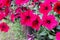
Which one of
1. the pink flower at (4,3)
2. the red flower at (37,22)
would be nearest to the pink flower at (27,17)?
the red flower at (37,22)

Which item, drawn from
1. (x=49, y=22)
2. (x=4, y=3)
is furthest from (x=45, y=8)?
(x=4, y=3)

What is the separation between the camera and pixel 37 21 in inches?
64.4

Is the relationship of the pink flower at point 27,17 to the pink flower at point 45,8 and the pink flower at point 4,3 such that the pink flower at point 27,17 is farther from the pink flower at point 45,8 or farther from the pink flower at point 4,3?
the pink flower at point 4,3

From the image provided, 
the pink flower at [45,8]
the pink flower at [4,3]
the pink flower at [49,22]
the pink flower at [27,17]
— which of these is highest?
the pink flower at [4,3]

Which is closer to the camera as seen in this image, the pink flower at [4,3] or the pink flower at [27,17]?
the pink flower at [27,17]

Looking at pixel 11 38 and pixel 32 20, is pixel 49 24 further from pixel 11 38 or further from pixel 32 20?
pixel 11 38

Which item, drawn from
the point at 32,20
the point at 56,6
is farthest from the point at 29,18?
the point at 56,6

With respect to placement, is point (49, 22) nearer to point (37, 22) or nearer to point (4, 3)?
point (37, 22)

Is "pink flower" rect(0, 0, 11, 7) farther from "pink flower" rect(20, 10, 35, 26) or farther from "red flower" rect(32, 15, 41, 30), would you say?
"red flower" rect(32, 15, 41, 30)

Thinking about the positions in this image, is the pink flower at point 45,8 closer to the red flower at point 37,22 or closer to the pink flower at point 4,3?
the red flower at point 37,22

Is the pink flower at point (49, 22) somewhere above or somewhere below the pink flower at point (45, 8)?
below

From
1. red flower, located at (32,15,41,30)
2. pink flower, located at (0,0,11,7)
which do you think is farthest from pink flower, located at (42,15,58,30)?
pink flower, located at (0,0,11,7)

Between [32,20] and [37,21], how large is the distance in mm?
46

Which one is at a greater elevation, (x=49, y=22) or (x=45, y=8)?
(x=45, y=8)
